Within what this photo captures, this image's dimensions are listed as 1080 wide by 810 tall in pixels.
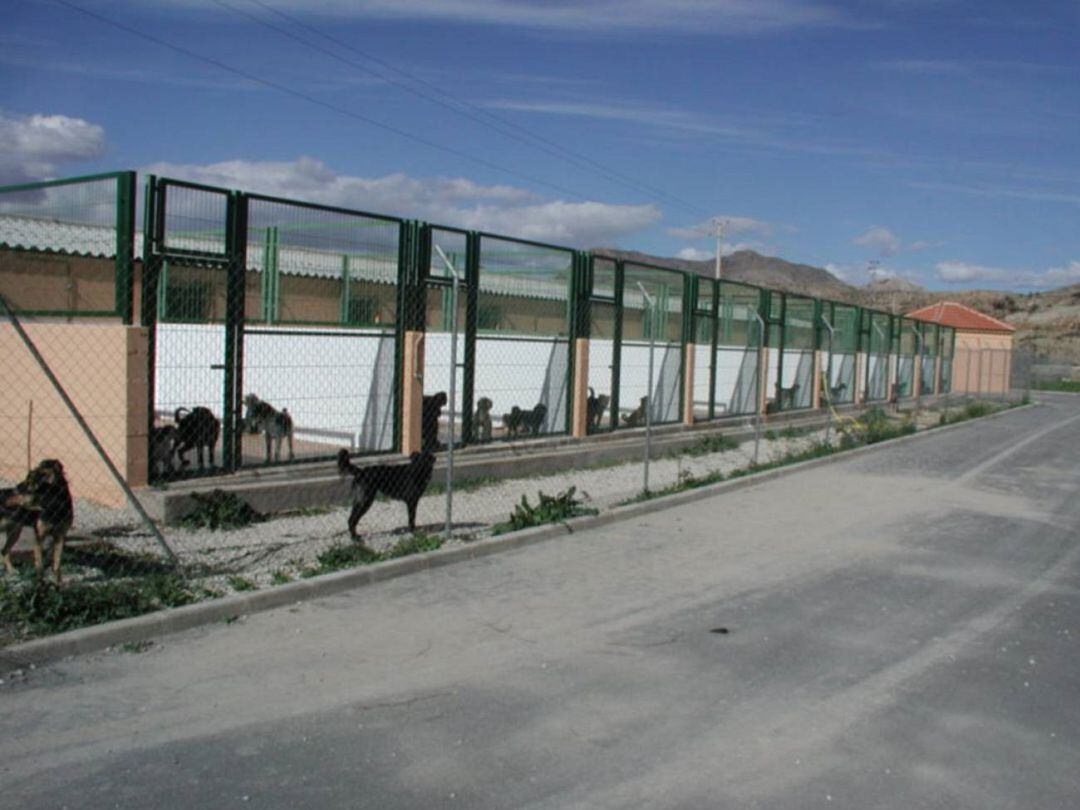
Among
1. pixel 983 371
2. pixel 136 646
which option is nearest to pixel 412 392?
pixel 136 646

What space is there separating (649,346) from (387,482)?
25.5ft

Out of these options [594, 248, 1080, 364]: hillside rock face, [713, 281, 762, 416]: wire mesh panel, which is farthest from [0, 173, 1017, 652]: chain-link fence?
[594, 248, 1080, 364]: hillside rock face

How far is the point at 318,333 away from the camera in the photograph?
10.8 metres

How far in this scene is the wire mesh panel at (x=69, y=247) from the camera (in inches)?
359

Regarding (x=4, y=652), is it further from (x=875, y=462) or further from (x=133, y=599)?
(x=875, y=462)

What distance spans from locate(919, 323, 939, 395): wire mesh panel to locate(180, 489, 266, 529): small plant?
3289cm

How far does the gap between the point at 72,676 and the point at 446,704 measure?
194cm

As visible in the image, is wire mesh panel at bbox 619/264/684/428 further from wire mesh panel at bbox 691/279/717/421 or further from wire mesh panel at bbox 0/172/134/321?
wire mesh panel at bbox 0/172/134/321

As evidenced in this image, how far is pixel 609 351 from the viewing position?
1562 cm

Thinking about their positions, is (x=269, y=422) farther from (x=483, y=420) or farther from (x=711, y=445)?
(x=711, y=445)

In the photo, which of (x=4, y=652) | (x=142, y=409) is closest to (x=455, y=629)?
(x=4, y=652)

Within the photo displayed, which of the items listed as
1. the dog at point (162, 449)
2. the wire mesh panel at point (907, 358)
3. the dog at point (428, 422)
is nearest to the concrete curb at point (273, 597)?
the dog at point (428, 422)

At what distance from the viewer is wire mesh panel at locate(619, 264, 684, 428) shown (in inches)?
634

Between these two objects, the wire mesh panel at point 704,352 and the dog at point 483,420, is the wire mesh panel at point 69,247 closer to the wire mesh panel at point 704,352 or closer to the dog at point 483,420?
the dog at point 483,420
